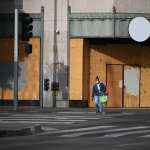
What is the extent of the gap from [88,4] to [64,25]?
5.74 feet

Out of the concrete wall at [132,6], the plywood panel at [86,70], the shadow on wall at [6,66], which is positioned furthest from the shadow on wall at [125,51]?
the shadow on wall at [6,66]

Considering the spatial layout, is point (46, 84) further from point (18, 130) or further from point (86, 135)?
point (86, 135)

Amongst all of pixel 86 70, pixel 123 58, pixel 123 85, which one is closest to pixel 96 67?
pixel 86 70

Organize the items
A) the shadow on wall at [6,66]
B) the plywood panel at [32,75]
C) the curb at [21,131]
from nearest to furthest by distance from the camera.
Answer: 1. the curb at [21,131]
2. the plywood panel at [32,75]
3. the shadow on wall at [6,66]

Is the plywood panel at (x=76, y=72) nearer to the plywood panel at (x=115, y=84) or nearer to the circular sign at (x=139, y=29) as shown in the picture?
the plywood panel at (x=115, y=84)

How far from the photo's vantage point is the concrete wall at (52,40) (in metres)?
39.8

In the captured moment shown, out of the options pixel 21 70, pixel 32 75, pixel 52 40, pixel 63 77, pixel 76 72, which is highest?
pixel 52 40

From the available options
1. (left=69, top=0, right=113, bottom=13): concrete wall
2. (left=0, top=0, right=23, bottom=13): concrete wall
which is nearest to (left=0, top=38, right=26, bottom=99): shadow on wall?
(left=0, top=0, right=23, bottom=13): concrete wall

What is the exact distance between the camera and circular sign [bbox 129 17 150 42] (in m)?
39.2

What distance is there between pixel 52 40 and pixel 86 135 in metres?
19.1

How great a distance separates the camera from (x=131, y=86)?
4125 centimetres

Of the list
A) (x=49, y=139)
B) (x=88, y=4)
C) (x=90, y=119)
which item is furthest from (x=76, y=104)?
(x=49, y=139)

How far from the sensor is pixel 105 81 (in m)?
40.8

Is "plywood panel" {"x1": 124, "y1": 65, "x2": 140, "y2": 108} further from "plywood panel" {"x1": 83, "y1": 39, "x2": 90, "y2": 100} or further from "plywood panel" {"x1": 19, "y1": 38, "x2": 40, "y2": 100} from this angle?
"plywood panel" {"x1": 19, "y1": 38, "x2": 40, "y2": 100}
